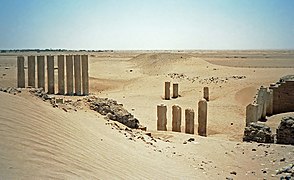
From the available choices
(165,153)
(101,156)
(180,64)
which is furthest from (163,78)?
(101,156)

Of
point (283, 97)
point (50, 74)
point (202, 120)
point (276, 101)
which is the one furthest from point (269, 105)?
point (50, 74)

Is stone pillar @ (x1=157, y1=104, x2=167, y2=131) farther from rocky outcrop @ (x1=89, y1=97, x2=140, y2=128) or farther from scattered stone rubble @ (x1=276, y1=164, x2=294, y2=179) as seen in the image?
scattered stone rubble @ (x1=276, y1=164, x2=294, y2=179)

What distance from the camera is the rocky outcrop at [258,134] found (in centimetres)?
1221

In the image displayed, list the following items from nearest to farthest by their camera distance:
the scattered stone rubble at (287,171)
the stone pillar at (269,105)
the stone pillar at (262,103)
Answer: the scattered stone rubble at (287,171)
the stone pillar at (262,103)
the stone pillar at (269,105)

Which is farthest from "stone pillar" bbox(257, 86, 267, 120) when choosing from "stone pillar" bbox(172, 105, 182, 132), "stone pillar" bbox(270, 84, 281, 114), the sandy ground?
"stone pillar" bbox(172, 105, 182, 132)

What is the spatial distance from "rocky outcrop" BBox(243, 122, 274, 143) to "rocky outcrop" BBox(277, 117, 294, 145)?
0.32m

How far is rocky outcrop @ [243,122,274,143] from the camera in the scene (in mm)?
Answer: 12211

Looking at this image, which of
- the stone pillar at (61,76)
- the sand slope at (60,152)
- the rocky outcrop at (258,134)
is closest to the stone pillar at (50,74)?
the stone pillar at (61,76)

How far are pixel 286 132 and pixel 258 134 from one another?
3.05 feet

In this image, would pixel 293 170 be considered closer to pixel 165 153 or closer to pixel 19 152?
pixel 165 153

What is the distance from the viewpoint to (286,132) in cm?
1191

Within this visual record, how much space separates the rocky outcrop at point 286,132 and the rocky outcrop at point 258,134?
32 cm

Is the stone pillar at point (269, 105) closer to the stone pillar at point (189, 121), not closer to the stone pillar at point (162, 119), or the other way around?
the stone pillar at point (189, 121)

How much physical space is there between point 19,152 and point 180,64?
45.1m
